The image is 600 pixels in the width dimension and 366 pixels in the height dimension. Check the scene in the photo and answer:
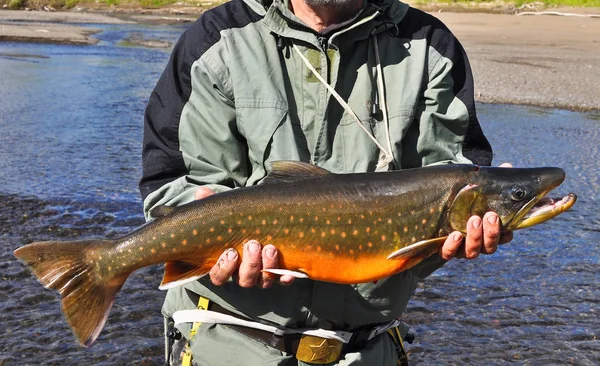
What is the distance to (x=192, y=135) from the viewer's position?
3.29m

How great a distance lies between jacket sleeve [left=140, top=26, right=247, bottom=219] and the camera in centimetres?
327

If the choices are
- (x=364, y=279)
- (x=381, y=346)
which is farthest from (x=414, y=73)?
(x=381, y=346)

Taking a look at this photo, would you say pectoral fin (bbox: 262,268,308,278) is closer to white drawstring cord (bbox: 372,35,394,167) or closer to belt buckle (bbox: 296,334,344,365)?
belt buckle (bbox: 296,334,344,365)

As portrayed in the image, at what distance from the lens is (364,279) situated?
300cm

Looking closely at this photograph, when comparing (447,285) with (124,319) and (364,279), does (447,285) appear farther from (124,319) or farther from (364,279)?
(364,279)

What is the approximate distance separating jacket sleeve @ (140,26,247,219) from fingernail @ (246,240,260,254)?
0.35 meters

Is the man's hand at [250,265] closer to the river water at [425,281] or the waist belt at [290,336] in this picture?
the waist belt at [290,336]

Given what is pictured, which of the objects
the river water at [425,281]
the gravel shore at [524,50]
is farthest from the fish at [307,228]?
the gravel shore at [524,50]

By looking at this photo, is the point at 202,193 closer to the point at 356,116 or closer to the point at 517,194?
the point at 356,116

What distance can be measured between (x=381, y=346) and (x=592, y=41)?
24.6 m

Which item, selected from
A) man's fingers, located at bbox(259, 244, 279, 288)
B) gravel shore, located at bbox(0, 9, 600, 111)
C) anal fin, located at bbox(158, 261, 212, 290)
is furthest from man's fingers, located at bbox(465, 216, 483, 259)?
gravel shore, located at bbox(0, 9, 600, 111)

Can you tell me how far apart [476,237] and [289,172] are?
71 cm

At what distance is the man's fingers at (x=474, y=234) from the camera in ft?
9.77

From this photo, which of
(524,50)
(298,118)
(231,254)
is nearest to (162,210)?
(231,254)
